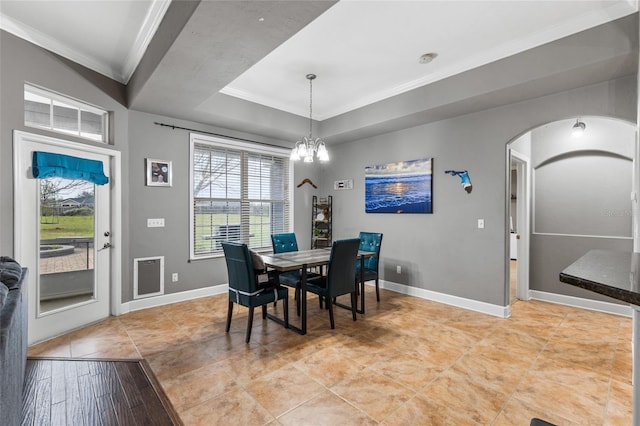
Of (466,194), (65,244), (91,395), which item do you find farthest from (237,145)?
(91,395)

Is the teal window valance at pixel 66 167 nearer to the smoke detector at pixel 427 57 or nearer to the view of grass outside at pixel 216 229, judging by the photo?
the view of grass outside at pixel 216 229

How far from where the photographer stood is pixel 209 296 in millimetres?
4555

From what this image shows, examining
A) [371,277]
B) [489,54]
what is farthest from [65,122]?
[489,54]

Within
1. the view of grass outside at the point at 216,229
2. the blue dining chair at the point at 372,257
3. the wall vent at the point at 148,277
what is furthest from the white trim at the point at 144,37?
the blue dining chair at the point at 372,257

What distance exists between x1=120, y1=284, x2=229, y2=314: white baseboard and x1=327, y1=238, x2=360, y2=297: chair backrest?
2253 millimetres

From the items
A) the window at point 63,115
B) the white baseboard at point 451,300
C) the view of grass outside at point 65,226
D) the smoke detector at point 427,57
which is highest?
the smoke detector at point 427,57

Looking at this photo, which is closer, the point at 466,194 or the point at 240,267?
the point at 240,267

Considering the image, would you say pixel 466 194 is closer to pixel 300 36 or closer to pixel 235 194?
pixel 300 36

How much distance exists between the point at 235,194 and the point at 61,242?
7.44ft

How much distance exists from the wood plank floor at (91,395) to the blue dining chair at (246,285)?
0.93 meters

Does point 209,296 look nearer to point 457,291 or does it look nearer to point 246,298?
point 246,298

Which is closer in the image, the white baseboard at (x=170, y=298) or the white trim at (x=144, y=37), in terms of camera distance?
the white trim at (x=144, y=37)

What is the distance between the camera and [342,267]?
10.8 ft

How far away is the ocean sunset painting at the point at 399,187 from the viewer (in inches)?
177
